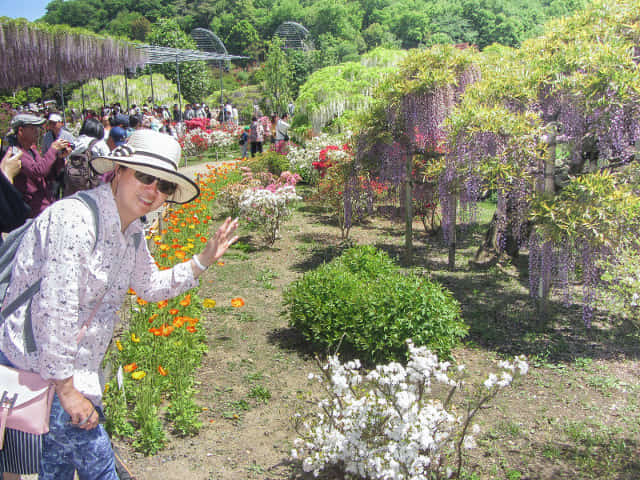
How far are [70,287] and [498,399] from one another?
4.08m

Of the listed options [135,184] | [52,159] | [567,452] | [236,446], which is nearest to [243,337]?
[236,446]

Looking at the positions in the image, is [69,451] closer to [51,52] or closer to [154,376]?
[154,376]

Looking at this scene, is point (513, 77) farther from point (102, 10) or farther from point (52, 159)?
point (102, 10)

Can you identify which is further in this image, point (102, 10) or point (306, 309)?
point (102, 10)

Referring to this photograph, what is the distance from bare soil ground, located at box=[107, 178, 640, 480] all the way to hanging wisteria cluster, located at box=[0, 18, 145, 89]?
40.4 ft

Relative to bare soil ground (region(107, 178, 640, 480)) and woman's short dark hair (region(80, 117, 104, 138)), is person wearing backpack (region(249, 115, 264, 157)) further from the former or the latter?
woman's short dark hair (region(80, 117, 104, 138))

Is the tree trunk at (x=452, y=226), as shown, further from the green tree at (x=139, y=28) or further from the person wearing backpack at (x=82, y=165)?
the green tree at (x=139, y=28)

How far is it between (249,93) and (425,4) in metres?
70.1

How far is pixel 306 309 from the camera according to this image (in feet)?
18.0

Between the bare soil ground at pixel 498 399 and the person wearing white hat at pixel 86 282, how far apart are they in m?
1.52

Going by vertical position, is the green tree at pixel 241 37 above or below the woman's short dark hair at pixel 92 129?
above

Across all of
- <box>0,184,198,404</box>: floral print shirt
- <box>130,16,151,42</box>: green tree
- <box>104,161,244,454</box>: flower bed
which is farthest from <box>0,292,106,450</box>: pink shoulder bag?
<box>130,16,151,42</box>: green tree

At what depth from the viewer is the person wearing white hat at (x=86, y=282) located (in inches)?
74.5

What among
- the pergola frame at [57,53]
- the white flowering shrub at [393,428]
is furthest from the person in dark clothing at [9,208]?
the pergola frame at [57,53]
